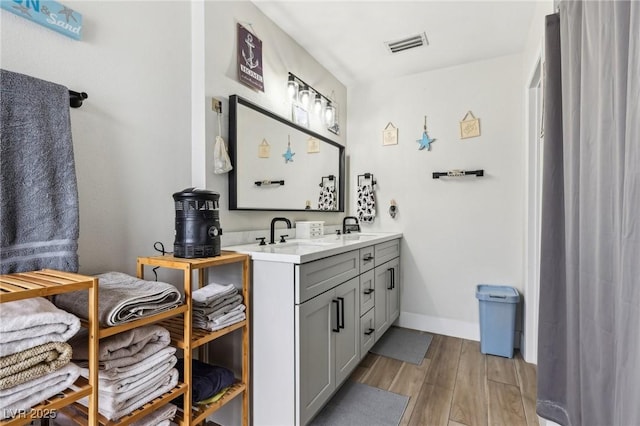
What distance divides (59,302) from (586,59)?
1.82 m

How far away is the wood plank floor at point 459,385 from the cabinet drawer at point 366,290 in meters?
0.45

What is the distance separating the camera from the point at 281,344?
1.40 m

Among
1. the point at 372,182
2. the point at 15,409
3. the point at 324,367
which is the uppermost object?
the point at 372,182

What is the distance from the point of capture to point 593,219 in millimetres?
838

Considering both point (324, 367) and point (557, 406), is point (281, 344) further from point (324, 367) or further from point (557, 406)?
point (557, 406)

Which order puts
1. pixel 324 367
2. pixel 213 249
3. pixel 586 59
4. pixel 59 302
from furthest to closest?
pixel 324 367 < pixel 213 249 < pixel 59 302 < pixel 586 59

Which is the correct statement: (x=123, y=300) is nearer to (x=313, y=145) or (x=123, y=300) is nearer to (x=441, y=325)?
(x=313, y=145)

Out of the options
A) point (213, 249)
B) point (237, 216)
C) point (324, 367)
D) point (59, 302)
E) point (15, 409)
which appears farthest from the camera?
point (237, 216)

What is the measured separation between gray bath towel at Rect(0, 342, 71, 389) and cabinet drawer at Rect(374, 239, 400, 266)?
1.84 m

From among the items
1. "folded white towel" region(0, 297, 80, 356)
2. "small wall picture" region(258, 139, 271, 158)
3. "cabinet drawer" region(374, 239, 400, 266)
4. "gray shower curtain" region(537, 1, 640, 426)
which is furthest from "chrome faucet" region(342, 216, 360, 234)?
"folded white towel" region(0, 297, 80, 356)

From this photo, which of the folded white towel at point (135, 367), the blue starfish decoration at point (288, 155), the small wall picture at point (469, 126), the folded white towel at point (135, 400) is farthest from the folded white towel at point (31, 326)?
the small wall picture at point (469, 126)

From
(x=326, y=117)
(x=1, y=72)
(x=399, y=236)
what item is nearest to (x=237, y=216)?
(x=1, y=72)

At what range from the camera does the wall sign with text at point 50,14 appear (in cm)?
105

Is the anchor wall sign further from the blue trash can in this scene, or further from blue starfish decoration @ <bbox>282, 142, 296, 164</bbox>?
the blue trash can
